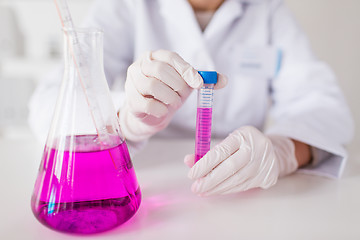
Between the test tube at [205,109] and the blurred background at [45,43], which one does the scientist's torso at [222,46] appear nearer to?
the test tube at [205,109]

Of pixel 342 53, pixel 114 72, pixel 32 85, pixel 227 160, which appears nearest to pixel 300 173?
pixel 227 160

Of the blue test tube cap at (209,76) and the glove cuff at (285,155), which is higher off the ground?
the blue test tube cap at (209,76)

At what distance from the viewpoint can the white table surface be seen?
1.62 feet

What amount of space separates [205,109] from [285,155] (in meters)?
0.32

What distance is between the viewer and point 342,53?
6.54 ft

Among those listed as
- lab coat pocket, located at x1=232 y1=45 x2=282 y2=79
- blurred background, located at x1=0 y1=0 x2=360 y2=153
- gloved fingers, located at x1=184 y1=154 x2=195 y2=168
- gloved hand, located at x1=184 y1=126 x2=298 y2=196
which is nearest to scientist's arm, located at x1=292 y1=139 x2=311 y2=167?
gloved hand, located at x1=184 y1=126 x2=298 y2=196

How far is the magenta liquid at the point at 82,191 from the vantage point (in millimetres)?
449

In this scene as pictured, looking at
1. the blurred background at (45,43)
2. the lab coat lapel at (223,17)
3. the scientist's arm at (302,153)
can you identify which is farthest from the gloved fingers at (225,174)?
the blurred background at (45,43)

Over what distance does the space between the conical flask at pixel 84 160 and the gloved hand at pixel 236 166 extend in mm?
138

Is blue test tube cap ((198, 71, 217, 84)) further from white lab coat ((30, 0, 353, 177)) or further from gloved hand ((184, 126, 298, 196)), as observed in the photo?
white lab coat ((30, 0, 353, 177))

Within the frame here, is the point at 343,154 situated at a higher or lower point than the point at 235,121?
higher

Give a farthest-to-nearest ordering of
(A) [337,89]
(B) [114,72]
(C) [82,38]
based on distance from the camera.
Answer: (B) [114,72] → (A) [337,89] → (C) [82,38]

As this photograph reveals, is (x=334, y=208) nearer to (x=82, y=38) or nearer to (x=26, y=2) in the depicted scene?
(x=82, y=38)

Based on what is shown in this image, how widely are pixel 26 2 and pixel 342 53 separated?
6.67 feet
